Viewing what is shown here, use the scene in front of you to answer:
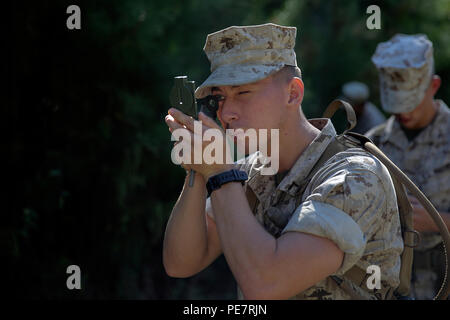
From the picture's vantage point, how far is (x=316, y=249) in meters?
1.61

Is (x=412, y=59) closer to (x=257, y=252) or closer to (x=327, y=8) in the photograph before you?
(x=257, y=252)

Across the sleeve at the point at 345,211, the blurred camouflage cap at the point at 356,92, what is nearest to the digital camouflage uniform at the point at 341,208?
the sleeve at the point at 345,211

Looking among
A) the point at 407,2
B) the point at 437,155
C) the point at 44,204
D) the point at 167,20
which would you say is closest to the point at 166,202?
the point at 44,204

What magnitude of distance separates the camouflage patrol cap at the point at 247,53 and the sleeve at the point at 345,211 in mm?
443

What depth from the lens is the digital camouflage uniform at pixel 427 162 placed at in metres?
3.09

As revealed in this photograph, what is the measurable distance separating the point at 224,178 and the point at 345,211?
38cm

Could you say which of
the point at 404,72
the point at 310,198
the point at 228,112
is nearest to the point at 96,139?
the point at 404,72

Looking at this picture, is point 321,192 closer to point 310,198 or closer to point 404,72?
point 310,198

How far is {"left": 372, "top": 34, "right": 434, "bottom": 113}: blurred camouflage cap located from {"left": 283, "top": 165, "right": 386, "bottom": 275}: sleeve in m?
1.75

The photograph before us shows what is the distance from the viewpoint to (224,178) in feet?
5.74

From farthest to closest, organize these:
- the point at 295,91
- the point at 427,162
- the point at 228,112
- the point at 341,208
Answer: the point at 427,162, the point at 295,91, the point at 228,112, the point at 341,208

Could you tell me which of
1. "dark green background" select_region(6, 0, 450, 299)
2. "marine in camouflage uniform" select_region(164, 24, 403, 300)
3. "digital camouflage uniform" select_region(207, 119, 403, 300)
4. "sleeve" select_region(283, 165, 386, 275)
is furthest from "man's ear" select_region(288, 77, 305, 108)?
"dark green background" select_region(6, 0, 450, 299)

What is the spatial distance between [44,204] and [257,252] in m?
2.45

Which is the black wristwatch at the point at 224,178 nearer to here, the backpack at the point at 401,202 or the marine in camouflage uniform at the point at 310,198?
the marine in camouflage uniform at the point at 310,198
